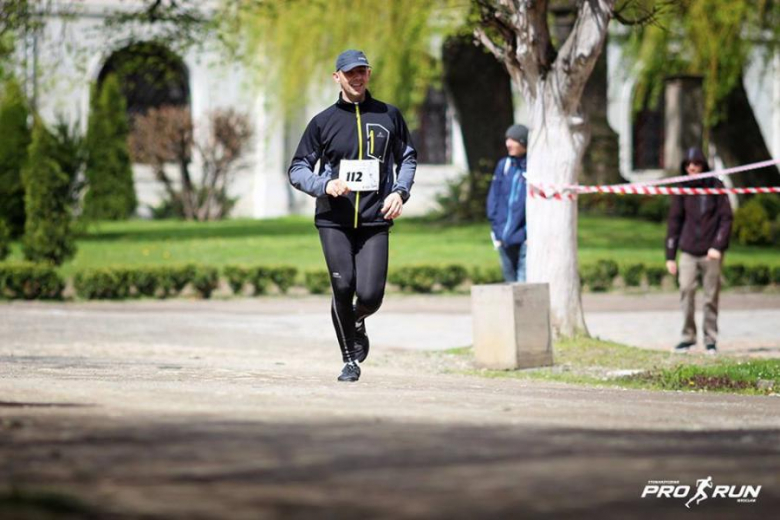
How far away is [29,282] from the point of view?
67.7ft

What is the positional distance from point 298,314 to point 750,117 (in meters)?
16.7

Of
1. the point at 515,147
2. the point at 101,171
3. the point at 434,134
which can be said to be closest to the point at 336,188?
the point at 515,147

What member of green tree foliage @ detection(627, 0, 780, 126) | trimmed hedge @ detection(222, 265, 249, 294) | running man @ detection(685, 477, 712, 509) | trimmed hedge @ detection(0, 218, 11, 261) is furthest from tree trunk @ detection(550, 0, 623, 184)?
running man @ detection(685, 477, 712, 509)

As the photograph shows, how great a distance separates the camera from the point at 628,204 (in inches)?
1270

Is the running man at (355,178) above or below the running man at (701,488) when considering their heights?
above

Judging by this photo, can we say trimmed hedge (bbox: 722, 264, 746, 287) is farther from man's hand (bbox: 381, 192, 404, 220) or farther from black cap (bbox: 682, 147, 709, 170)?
man's hand (bbox: 381, 192, 404, 220)

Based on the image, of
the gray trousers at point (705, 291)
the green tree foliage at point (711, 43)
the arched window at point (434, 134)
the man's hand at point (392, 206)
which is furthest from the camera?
the arched window at point (434, 134)

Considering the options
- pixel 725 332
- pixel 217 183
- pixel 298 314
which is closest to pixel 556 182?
pixel 725 332

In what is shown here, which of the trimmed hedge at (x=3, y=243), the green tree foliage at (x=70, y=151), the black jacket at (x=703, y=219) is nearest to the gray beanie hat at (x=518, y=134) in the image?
the black jacket at (x=703, y=219)

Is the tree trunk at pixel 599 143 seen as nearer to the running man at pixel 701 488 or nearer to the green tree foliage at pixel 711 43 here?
the green tree foliage at pixel 711 43

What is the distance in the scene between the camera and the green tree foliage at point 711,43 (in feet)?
88.6

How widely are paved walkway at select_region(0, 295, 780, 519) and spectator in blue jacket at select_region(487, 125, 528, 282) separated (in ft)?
14.4

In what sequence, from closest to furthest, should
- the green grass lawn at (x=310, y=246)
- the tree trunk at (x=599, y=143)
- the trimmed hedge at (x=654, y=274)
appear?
the trimmed hedge at (x=654, y=274), the green grass lawn at (x=310, y=246), the tree trunk at (x=599, y=143)

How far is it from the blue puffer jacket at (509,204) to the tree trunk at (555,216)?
2.97 feet
